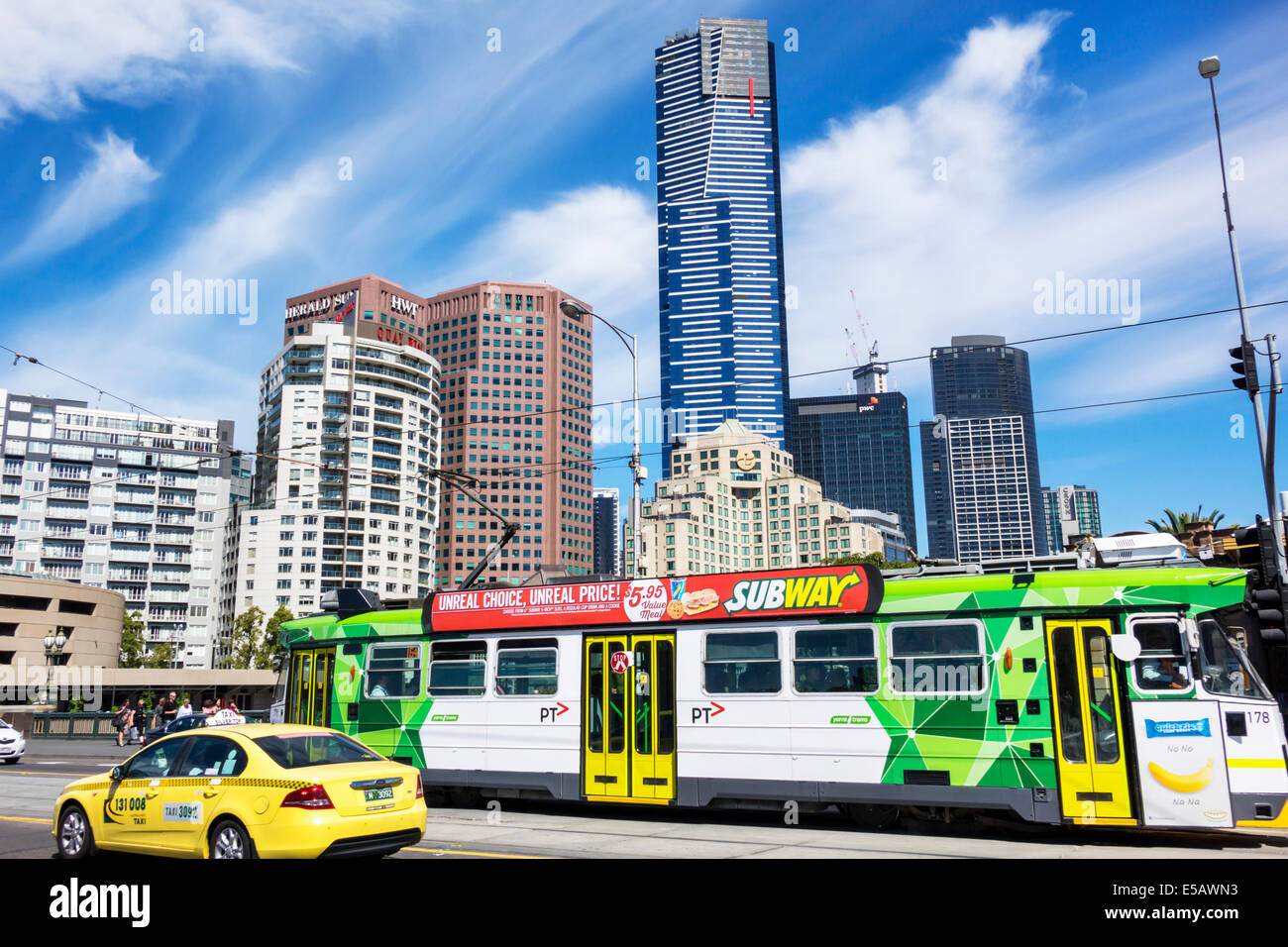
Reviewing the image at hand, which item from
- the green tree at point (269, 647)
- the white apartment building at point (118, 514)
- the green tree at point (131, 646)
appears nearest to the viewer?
the green tree at point (269, 647)

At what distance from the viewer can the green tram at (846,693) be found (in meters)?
11.8

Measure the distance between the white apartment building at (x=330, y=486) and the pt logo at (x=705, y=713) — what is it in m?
116

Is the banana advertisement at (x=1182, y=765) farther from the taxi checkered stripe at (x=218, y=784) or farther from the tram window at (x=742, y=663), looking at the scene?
the taxi checkered stripe at (x=218, y=784)

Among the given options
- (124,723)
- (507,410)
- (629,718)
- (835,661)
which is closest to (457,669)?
(629,718)

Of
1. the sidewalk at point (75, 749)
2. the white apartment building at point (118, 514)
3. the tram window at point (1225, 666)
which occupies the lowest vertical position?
the sidewalk at point (75, 749)

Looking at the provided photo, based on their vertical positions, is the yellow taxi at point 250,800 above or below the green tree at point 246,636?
below

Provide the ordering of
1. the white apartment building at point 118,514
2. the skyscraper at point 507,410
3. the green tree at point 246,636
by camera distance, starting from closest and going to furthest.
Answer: the green tree at point 246,636
the white apartment building at point 118,514
the skyscraper at point 507,410

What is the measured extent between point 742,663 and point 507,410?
183504 mm

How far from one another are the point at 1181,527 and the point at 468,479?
41.0 meters

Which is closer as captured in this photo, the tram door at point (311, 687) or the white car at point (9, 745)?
the tram door at point (311, 687)

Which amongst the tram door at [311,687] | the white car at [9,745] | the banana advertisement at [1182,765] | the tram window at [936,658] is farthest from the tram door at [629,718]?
the white car at [9,745]

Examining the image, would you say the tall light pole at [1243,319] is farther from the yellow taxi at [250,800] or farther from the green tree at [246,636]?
the green tree at [246,636]

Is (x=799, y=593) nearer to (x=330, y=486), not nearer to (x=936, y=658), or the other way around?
(x=936, y=658)

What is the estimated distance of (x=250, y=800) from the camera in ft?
31.0
